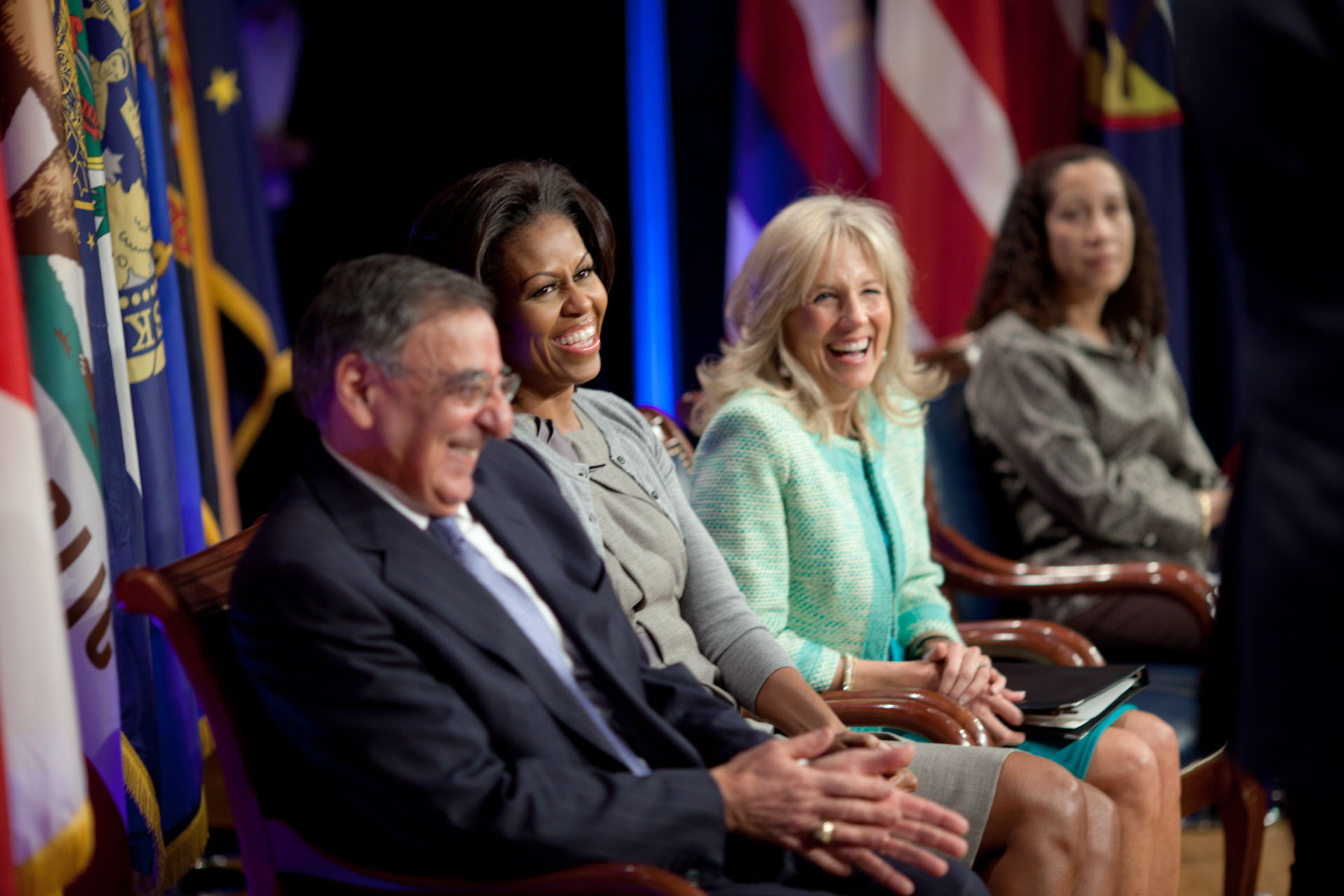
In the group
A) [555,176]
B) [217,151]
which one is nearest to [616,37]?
[217,151]

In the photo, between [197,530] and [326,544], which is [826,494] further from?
[197,530]

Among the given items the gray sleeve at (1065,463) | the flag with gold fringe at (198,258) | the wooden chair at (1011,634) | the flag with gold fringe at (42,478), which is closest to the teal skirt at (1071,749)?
the wooden chair at (1011,634)

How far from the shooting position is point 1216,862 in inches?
116

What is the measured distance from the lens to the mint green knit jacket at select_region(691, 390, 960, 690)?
79.4 inches

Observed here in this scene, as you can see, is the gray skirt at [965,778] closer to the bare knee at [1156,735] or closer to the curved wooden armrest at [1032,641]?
the bare knee at [1156,735]

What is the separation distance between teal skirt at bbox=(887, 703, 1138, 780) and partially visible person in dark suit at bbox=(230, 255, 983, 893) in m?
0.48

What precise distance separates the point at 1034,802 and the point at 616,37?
2.23 meters

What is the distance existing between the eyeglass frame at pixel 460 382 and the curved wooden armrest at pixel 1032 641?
4.41 feet

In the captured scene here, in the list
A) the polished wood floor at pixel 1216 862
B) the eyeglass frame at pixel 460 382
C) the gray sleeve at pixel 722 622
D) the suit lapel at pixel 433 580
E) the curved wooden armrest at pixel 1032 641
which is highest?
the eyeglass frame at pixel 460 382

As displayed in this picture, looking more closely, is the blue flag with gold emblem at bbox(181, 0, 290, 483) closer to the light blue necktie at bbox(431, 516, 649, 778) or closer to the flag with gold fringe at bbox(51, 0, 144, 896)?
the flag with gold fringe at bbox(51, 0, 144, 896)

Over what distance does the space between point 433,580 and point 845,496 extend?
37.7 inches

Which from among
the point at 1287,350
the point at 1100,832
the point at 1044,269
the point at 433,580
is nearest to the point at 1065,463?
the point at 1044,269

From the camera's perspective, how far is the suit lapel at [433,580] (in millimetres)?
1362

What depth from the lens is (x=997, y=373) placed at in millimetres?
2963
